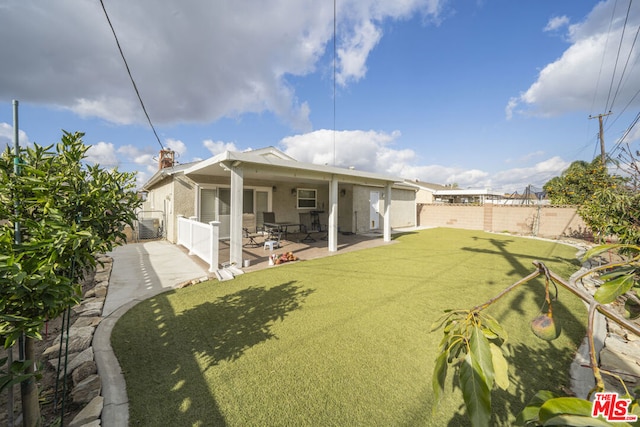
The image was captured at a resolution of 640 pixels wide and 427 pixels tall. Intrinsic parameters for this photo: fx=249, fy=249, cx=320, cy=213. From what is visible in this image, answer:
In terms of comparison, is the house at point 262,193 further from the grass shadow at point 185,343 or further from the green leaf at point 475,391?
the green leaf at point 475,391

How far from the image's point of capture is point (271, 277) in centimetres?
619

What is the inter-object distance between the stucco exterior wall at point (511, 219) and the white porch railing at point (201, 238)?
16664mm

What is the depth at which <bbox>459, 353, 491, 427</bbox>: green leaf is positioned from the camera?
619 millimetres

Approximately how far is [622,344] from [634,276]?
452cm

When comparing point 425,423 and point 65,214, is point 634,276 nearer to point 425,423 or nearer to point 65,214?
point 425,423

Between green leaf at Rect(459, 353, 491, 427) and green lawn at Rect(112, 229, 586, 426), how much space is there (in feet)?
3.60

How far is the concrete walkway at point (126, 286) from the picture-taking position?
2.45 meters

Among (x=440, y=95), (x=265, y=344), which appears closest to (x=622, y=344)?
(x=265, y=344)

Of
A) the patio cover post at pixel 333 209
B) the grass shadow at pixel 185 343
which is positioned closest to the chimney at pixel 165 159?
the patio cover post at pixel 333 209

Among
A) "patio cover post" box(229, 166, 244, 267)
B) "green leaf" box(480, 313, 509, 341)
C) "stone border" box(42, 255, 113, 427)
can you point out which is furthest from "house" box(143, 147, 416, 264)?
"green leaf" box(480, 313, 509, 341)

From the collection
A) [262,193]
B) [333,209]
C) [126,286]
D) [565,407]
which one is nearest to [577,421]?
[565,407]

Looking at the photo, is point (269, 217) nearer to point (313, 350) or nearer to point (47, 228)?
point (313, 350)

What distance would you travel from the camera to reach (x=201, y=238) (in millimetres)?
7371

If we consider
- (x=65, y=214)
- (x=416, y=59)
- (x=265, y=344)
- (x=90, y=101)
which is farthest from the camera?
(x=416, y=59)
